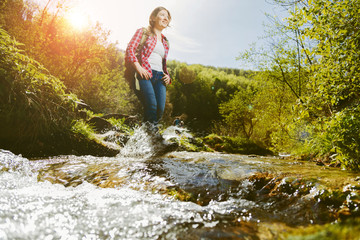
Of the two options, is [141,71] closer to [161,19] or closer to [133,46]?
[133,46]

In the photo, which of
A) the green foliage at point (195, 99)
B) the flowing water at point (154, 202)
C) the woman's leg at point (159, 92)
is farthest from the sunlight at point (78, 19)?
the green foliage at point (195, 99)

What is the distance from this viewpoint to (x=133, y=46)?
16.6 ft

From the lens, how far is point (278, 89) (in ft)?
32.7

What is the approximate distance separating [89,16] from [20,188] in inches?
347

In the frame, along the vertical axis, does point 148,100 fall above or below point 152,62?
below

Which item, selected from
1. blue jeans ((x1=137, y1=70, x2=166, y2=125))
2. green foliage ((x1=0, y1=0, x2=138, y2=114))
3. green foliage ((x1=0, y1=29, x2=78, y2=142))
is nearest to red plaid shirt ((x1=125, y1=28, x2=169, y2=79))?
blue jeans ((x1=137, y1=70, x2=166, y2=125))

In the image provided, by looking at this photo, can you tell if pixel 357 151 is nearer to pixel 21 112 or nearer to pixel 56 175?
pixel 56 175

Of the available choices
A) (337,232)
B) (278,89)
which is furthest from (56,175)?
(278,89)

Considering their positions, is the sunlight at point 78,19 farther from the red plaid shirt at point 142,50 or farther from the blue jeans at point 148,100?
the blue jeans at point 148,100

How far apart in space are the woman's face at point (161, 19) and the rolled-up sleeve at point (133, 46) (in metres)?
0.66

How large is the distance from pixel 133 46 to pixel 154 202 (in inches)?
168

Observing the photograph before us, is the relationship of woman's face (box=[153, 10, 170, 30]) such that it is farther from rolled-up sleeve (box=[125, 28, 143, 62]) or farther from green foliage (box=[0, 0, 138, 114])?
green foliage (box=[0, 0, 138, 114])

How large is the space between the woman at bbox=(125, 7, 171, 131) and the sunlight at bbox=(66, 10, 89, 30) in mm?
4022

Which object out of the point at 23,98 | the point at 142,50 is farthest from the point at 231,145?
the point at 23,98
